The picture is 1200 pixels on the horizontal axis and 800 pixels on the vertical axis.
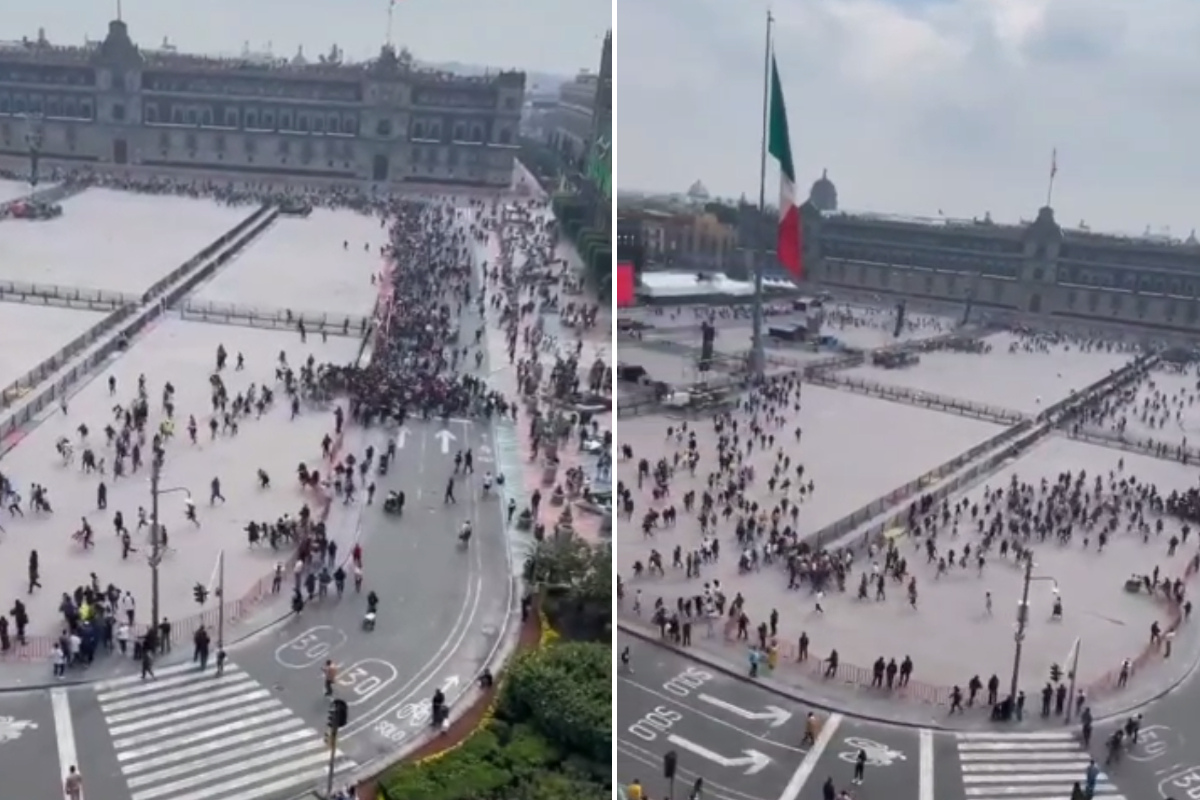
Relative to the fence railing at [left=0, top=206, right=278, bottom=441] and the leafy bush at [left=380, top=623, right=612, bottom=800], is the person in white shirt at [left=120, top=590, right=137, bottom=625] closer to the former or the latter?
the leafy bush at [left=380, top=623, right=612, bottom=800]

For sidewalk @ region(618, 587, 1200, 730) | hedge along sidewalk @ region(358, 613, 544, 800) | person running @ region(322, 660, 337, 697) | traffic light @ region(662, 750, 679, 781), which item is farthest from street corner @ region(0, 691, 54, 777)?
sidewalk @ region(618, 587, 1200, 730)

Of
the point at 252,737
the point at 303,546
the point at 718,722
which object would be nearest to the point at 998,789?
the point at 718,722

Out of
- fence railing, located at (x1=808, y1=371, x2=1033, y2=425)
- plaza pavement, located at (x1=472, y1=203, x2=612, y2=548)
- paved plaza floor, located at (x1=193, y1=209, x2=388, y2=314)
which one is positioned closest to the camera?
plaza pavement, located at (x1=472, y1=203, x2=612, y2=548)

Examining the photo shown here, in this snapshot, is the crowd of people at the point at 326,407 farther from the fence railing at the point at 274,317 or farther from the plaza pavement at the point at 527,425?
the fence railing at the point at 274,317

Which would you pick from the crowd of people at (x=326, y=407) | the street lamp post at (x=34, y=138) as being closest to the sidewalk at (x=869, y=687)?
the crowd of people at (x=326, y=407)

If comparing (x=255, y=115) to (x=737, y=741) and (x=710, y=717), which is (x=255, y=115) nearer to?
(x=710, y=717)

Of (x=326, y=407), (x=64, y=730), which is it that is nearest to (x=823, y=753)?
(x=64, y=730)
